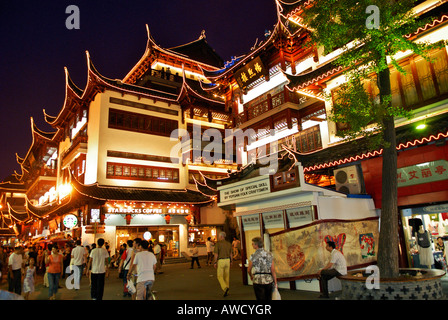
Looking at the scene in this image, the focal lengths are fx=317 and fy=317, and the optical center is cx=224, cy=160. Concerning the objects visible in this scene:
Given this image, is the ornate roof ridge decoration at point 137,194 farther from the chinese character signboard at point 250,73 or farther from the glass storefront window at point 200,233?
the chinese character signboard at point 250,73

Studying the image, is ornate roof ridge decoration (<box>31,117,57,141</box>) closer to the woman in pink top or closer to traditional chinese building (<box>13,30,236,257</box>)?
traditional chinese building (<box>13,30,236,257</box>)

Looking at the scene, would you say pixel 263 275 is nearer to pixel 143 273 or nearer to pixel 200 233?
pixel 143 273

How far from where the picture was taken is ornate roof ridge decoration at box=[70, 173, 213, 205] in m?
22.7

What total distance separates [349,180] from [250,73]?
11088mm

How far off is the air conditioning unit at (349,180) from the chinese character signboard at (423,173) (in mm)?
1437

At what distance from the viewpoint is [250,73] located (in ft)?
68.6

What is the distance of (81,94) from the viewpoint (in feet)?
91.8

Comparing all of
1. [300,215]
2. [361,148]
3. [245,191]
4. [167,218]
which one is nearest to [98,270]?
[245,191]

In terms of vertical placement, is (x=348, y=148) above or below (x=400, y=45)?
below

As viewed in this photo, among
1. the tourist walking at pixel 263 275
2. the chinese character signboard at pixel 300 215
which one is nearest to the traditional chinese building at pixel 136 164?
the chinese character signboard at pixel 300 215

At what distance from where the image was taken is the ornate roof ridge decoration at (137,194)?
22.7 metres

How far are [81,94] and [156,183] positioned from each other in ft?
34.1

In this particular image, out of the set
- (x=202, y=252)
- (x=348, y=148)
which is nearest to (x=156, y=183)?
(x=202, y=252)
